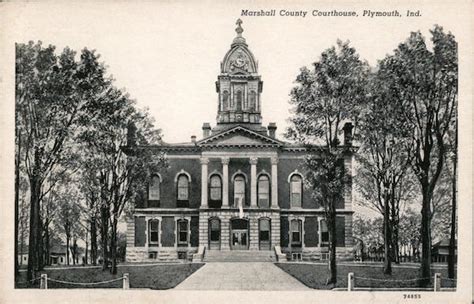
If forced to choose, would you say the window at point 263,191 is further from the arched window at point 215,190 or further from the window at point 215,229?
the window at point 215,229

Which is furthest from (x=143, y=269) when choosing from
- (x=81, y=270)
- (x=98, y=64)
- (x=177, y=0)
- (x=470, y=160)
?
(x=470, y=160)

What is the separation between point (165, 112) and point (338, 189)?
5.59m

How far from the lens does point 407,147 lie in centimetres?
1767

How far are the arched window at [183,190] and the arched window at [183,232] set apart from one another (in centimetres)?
76

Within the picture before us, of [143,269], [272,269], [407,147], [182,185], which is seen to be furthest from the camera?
[182,185]

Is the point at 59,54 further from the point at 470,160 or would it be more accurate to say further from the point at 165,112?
the point at 470,160

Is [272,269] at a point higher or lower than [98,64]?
lower

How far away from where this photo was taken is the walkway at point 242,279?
17.0 meters

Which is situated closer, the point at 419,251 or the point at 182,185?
the point at 419,251

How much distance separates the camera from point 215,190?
26.4 metres

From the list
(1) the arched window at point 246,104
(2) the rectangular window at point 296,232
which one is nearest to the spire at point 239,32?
(1) the arched window at point 246,104

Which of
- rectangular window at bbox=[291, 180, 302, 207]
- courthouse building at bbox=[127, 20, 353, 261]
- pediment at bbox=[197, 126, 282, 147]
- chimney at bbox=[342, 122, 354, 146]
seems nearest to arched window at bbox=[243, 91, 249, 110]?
courthouse building at bbox=[127, 20, 353, 261]

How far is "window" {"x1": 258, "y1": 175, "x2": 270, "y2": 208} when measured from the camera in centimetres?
2628

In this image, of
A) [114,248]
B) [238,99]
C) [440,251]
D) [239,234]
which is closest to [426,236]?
[440,251]
